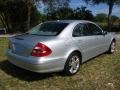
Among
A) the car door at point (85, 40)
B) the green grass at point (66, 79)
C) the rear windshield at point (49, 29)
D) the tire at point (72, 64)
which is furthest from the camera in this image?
the car door at point (85, 40)

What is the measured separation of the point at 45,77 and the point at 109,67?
2.17 metres

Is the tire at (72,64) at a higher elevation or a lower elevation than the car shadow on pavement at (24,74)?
higher

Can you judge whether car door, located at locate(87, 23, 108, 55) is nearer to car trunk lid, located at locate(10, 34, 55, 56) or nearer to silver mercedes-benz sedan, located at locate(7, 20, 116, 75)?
silver mercedes-benz sedan, located at locate(7, 20, 116, 75)

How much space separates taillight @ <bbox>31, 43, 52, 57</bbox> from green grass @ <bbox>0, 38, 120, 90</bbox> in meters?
0.77

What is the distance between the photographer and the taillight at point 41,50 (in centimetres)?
621

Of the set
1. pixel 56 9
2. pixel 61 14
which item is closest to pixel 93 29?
pixel 56 9

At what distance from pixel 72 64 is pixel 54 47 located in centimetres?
93

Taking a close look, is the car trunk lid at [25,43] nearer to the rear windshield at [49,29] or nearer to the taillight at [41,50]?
the taillight at [41,50]

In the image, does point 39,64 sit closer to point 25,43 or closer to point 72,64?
point 25,43

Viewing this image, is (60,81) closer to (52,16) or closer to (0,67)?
(0,67)

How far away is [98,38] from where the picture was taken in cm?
846

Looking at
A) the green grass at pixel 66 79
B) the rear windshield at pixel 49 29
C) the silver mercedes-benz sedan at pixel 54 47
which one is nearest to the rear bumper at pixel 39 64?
the silver mercedes-benz sedan at pixel 54 47

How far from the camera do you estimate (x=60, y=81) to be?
658 cm

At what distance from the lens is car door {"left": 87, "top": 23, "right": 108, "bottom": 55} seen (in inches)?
326
